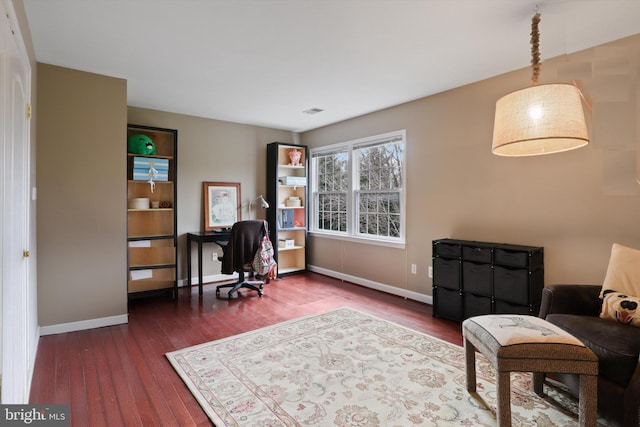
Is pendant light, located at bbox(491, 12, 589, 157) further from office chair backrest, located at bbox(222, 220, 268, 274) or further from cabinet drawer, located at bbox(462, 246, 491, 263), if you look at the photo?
office chair backrest, located at bbox(222, 220, 268, 274)

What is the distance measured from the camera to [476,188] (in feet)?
11.4

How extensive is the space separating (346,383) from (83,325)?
8.57 feet

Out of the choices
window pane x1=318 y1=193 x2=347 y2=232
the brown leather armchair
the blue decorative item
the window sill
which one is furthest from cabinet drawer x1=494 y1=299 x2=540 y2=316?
the blue decorative item

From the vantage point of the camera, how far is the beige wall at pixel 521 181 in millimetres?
2549

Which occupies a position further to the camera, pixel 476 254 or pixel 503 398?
pixel 476 254

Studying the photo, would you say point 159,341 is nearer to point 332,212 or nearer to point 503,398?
point 503,398

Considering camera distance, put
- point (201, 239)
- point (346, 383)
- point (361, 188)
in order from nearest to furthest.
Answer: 1. point (346, 383)
2. point (201, 239)
3. point (361, 188)

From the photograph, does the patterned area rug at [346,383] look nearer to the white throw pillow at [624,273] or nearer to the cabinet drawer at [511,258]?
the white throw pillow at [624,273]

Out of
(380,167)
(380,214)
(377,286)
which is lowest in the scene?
(377,286)

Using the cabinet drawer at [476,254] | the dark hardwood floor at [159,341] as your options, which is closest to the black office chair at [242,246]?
the dark hardwood floor at [159,341]

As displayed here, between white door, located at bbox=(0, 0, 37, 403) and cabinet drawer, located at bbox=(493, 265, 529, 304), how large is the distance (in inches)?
130

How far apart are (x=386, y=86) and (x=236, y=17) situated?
→ 6.04 ft

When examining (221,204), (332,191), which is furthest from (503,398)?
(221,204)

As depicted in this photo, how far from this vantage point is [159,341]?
2.91 meters
